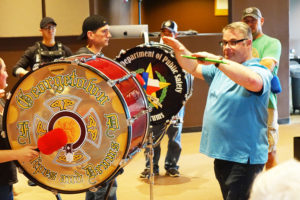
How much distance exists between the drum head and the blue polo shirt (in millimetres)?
607

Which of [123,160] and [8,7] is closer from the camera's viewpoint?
[123,160]

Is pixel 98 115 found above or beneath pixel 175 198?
above

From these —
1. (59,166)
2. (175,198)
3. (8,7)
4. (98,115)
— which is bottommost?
(175,198)

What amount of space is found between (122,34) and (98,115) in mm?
4386

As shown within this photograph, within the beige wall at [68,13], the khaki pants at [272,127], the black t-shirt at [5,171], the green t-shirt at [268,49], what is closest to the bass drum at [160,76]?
the green t-shirt at [268,49]

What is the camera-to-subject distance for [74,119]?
2551 mm

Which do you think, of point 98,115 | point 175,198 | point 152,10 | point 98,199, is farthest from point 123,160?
point 152,10

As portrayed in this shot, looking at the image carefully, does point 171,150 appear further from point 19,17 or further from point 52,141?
point 19,17

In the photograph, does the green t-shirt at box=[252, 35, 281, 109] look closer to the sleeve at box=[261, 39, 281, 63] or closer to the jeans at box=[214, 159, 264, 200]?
the sleeve at box=[261, 39, 281, 63]

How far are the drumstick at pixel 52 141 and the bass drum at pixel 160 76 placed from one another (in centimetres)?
141

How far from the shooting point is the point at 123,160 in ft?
8.29

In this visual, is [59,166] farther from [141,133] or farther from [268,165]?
[268,165]

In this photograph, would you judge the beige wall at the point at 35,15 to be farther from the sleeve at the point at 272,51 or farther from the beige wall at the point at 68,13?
the sleeve at the point at 272,51

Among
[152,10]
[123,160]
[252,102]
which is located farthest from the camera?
[152,10]
